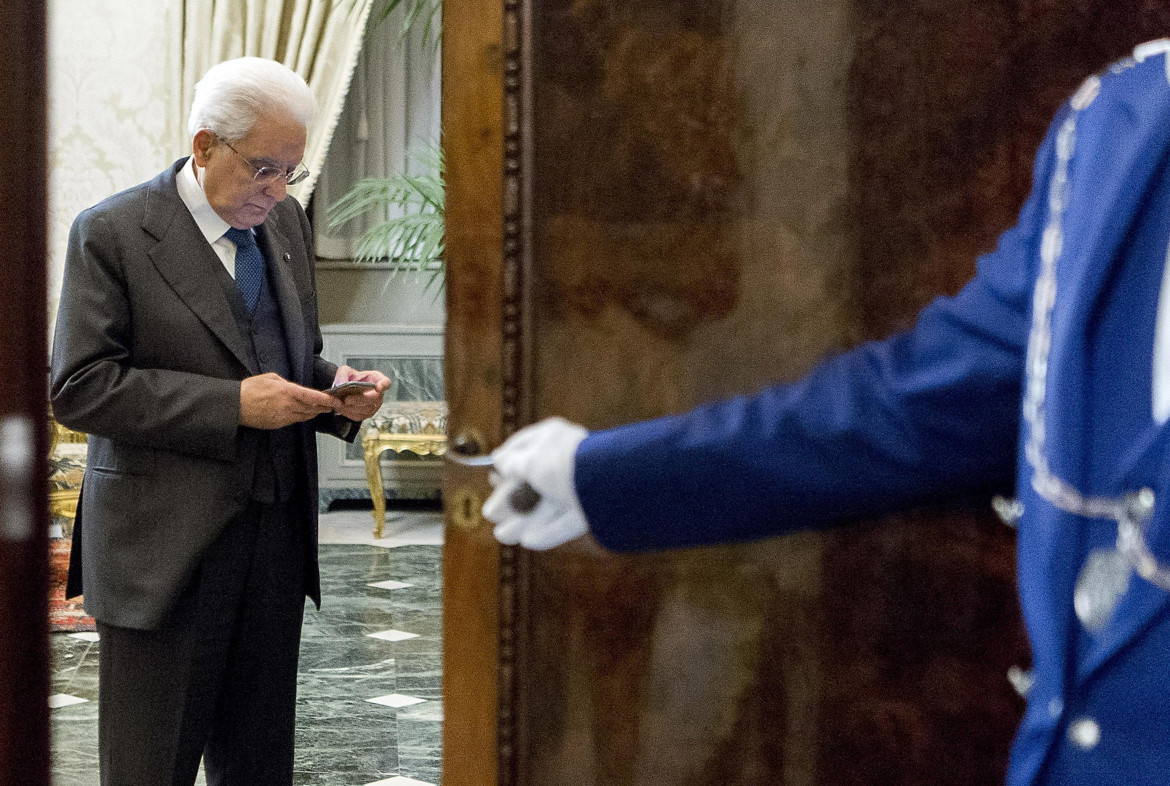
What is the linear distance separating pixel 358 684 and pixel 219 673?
187 cm

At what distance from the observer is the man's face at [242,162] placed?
1989 millimetres

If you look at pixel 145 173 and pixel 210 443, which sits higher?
pixel 145 173

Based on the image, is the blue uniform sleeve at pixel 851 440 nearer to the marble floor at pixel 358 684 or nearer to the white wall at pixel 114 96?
the marble floor at pixel 358 684

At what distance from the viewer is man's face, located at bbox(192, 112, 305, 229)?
1.99 meters

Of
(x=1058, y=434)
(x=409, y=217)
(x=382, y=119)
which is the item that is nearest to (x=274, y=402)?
(x=1058, y=434)

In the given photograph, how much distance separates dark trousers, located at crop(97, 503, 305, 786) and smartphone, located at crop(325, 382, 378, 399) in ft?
0.72

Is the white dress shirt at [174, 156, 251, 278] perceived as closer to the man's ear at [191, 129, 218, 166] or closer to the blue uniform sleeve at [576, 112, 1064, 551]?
the man's ear at [191, 129, 218, 166]

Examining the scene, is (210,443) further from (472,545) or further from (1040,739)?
(1040,739)

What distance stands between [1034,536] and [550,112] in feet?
2.45

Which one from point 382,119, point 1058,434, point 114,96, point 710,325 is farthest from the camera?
point 382,119

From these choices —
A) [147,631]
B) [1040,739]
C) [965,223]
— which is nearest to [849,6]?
[965,223]

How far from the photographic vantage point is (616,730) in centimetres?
132

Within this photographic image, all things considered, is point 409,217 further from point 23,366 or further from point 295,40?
point 23,366

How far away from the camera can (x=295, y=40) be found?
20.7ft
